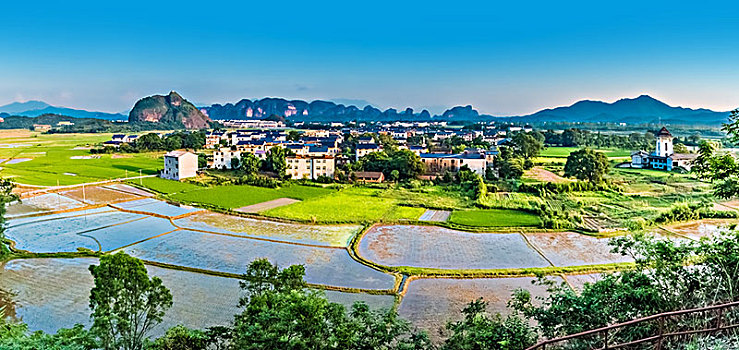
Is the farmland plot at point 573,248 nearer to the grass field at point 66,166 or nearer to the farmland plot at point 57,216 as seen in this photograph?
the farmland plot at point 57,216

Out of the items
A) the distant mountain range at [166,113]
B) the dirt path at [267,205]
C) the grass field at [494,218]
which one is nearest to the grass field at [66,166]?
the dirt path at [267,205]

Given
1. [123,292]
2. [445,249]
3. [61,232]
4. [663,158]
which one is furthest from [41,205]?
[663,158]

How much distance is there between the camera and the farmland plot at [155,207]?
1658 centimetres

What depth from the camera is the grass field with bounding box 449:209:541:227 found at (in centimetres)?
1471

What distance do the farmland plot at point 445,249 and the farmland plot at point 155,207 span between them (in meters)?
7.63

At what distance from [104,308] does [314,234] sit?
8074mm

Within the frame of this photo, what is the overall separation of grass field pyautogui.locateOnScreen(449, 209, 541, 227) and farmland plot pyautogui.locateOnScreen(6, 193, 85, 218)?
14.5 m

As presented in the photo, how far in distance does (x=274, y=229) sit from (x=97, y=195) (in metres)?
10.6

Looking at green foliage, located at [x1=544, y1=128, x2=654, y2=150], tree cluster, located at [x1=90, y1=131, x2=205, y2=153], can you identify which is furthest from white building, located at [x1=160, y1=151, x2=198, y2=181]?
green foliage, located at [x1=544, y1=128, x2=654, y2=150]

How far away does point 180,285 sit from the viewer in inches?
373

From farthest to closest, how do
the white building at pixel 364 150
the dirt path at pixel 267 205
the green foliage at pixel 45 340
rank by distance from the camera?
the white building at pixel 364 150 < the dirt path at pixel 267 205 < the green foliage at pixel 45 340

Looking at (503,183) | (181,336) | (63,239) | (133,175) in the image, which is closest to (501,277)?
(181,336)

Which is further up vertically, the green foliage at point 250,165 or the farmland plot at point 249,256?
the green foliage at point 250,165

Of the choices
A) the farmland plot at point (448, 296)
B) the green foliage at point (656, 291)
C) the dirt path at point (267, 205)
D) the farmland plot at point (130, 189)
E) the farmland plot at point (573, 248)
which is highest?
the green foliage at point (656, 291)
